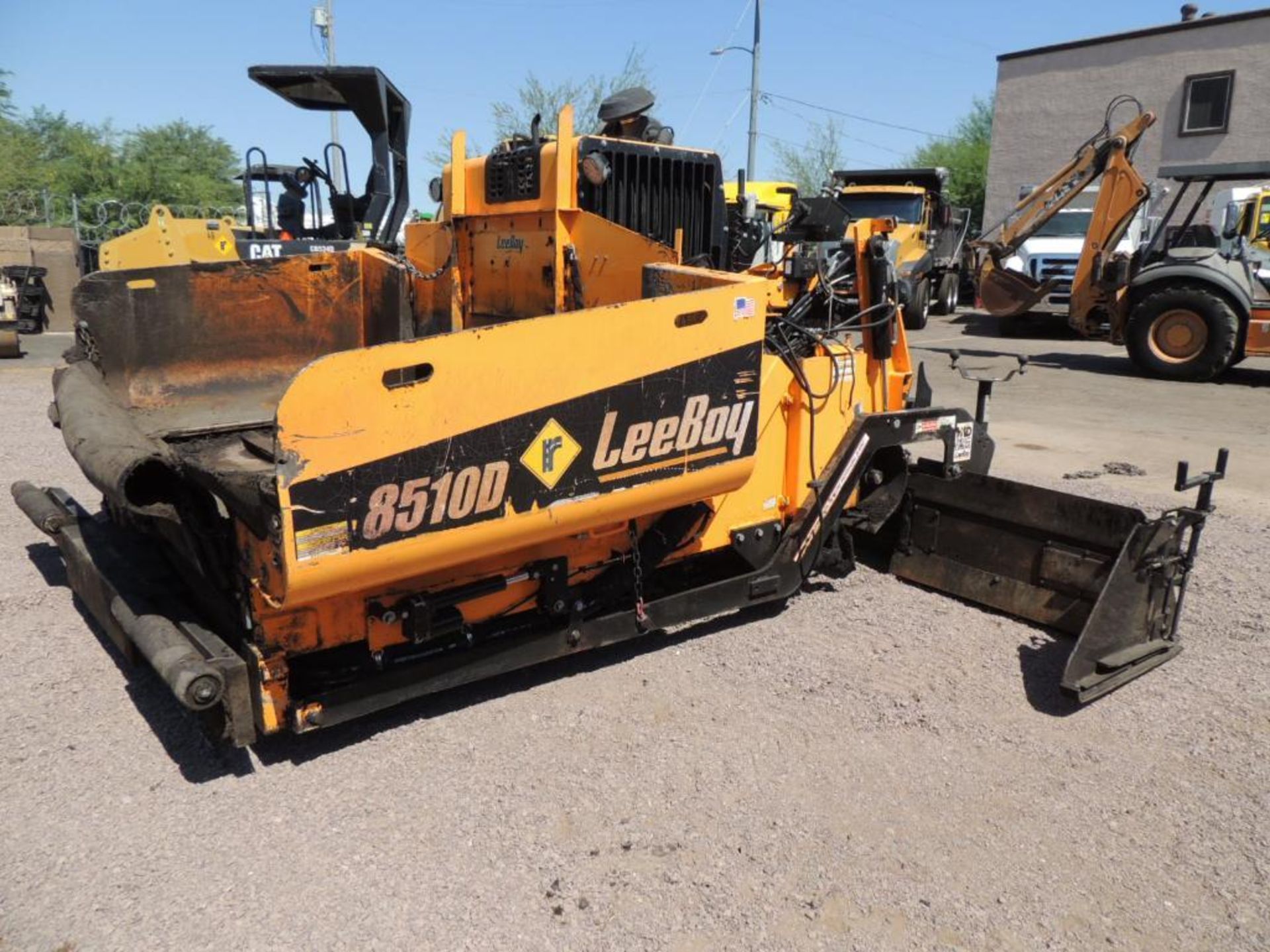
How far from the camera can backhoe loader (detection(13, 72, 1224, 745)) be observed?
2793 mm

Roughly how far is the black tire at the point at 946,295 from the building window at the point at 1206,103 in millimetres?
7530

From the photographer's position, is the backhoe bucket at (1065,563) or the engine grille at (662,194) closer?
the backhoe bucket at (1065,563)

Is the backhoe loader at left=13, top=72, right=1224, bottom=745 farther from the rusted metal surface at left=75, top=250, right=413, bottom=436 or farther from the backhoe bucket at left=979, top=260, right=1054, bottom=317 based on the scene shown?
the backhoe bucket at left=979, top=260, right=1054, bottom=317

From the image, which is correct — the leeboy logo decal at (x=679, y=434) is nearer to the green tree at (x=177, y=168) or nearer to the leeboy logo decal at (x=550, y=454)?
the leeboy logo decal at (x=550, y=454)

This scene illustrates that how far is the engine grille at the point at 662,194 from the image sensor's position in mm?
4551

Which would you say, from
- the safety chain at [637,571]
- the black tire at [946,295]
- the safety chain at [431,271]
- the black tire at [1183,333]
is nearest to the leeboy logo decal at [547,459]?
the safety chain at [637,571]

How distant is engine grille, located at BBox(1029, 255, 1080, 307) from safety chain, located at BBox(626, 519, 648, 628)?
1503 centimetres

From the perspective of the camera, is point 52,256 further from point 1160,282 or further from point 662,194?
point 1160,282

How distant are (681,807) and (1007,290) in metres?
12.1

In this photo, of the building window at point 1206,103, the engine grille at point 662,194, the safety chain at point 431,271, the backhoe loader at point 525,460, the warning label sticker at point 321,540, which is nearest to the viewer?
the warning label sticker at point 321,540

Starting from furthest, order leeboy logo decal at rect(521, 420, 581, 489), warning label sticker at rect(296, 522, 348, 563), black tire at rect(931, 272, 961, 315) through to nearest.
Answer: black tire at rect(931, 272, 961, 315)
leeboy logo decal at rect(521, 420, 581, 489)
warning label sticker at rect(296, 522, 348, 563)

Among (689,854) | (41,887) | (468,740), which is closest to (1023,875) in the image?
(689,854)

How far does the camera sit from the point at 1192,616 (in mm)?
4391

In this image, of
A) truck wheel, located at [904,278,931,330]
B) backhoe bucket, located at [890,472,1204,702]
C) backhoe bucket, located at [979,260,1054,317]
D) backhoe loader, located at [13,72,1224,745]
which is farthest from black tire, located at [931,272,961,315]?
backhoe bucket, located at [890,472,1204,702]
